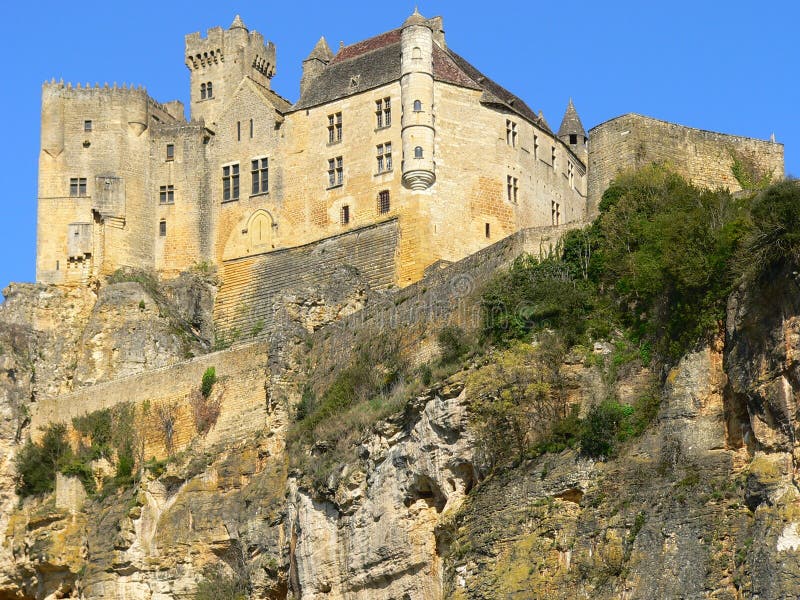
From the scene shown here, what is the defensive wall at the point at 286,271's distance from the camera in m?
53.9

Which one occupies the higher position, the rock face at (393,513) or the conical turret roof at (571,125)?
the conical turret roof at (571,125)

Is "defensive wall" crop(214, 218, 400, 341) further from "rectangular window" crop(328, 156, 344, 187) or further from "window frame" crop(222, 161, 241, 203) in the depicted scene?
"window frame" crop(222, 161, 241, 203)

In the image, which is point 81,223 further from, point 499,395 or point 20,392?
point 499,395

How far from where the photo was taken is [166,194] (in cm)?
5944

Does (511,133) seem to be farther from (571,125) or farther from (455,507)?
(455,507)

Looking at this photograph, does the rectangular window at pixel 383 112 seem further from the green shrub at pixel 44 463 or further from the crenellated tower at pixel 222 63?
the green shrub at pixel 44 463

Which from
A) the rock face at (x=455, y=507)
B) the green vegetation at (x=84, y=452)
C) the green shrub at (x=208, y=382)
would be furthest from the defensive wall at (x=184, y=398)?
the rock face at (x=455, y=507)

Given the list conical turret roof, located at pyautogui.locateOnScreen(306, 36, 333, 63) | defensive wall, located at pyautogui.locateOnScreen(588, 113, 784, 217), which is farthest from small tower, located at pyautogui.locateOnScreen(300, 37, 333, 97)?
defensive wall, located at pyautogui.locateOnScreen(588, 113, 784, 217)

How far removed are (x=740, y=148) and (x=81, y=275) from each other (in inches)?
909

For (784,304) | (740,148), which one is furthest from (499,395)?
(740,148)

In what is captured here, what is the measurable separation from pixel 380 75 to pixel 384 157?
8.68 feet

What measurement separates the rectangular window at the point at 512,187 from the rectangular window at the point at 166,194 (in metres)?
10.9

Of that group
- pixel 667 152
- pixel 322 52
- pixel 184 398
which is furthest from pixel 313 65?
pixel 667 152

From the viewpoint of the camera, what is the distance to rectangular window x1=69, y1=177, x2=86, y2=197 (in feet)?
194
